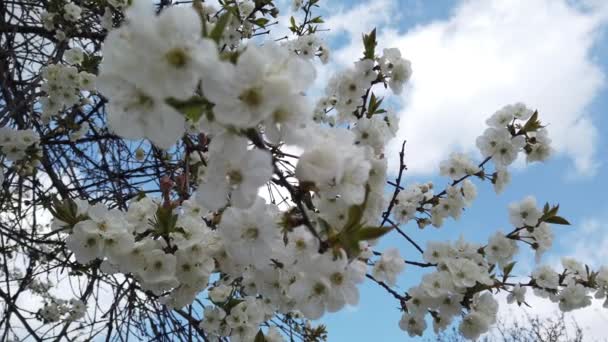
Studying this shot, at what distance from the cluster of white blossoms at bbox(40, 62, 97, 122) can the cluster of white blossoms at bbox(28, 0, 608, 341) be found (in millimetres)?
11

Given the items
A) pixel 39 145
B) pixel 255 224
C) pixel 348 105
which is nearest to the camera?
pixel 255 224

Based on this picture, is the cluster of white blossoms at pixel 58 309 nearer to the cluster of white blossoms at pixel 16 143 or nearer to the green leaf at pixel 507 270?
the cluster of white blossoms at pixel 16 143

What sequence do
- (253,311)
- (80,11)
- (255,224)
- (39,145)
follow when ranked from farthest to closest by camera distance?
(80,11)
(39,145)
(253,311)
(255,224)

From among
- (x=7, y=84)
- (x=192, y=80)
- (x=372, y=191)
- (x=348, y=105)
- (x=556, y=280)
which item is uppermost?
(x=7, y=84)

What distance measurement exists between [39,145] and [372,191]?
2590 millimetres

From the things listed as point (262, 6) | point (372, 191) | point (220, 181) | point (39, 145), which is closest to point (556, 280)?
point (372, 191)

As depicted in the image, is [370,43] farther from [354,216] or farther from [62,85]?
[62,85]

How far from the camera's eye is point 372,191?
4.66 ft

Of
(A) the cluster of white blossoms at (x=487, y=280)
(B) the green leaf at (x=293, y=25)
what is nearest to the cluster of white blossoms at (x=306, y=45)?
(B) the green leaf at (x=293, y=25)

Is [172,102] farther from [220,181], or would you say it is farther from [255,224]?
[255,224]

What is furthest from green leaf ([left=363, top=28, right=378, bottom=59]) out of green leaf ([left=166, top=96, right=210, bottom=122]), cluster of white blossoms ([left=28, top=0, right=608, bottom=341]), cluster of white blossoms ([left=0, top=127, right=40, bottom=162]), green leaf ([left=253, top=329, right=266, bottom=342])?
cluster of white blossoms ([left=0, top=127, right=40, bottom=162])

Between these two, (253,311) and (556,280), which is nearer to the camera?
(253,311)

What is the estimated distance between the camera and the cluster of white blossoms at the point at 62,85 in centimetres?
313

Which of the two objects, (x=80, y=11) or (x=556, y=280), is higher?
(x=80, y=11)
